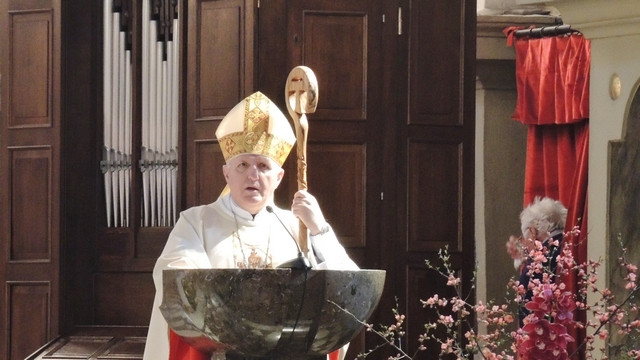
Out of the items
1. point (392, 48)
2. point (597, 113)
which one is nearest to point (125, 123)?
point (392, 48)

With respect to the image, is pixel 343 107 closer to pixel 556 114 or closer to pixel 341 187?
pixel 341 187

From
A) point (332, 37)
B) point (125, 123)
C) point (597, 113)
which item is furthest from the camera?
point (125, 123)

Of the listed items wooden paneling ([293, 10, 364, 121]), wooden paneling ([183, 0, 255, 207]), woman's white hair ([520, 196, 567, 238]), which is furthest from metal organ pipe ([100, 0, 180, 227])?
woman's white hair ([520, 196, 567, 238])

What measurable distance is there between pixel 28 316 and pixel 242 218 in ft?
11.7

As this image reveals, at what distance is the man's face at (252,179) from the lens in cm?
552

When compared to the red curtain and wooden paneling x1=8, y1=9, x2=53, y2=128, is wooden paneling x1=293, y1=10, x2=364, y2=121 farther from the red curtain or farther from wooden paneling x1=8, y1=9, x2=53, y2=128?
the red curtain

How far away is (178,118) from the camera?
870cm

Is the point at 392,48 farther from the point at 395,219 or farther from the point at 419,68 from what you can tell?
the point at 395,219

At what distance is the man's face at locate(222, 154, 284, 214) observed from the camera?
5.52 metres

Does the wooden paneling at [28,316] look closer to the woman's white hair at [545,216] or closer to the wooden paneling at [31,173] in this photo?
the wooden paneling at [31,173]

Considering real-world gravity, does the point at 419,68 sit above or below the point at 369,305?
above

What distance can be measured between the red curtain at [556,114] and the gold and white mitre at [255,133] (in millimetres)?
4531

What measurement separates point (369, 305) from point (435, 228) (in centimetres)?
526

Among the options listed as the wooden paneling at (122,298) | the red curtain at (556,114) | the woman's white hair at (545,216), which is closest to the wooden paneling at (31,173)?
the wooden paneling at (122,298)
